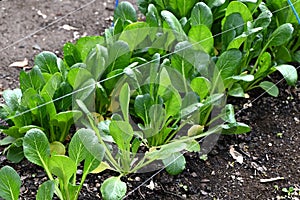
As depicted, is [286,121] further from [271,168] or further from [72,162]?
[72,162]

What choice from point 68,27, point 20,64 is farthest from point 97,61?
point 68,27

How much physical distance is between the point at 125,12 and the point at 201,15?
11.5 inches

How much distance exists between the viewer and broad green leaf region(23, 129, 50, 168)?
1505 millimetres

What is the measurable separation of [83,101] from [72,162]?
0.32 metres

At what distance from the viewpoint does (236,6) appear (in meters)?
1.96

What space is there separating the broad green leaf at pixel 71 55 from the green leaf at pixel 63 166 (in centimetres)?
50

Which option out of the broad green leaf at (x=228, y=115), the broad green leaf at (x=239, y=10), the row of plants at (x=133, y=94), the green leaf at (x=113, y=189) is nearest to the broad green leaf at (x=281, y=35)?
the row of plants at (x=133, y=94)

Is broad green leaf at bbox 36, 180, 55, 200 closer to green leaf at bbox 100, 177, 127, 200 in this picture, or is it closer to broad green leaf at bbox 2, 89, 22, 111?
green leaf at bbox 100, 177, 127, 200

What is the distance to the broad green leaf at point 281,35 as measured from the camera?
197cm

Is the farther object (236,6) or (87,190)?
(236,6)

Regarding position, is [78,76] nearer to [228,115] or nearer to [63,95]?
[63,95]

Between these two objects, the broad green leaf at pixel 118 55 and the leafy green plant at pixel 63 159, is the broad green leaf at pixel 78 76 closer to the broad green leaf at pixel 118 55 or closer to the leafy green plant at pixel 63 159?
the broad green leaf at pixel 118 55

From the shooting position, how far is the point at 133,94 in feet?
6.11

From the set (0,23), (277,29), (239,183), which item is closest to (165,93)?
(239,183)
